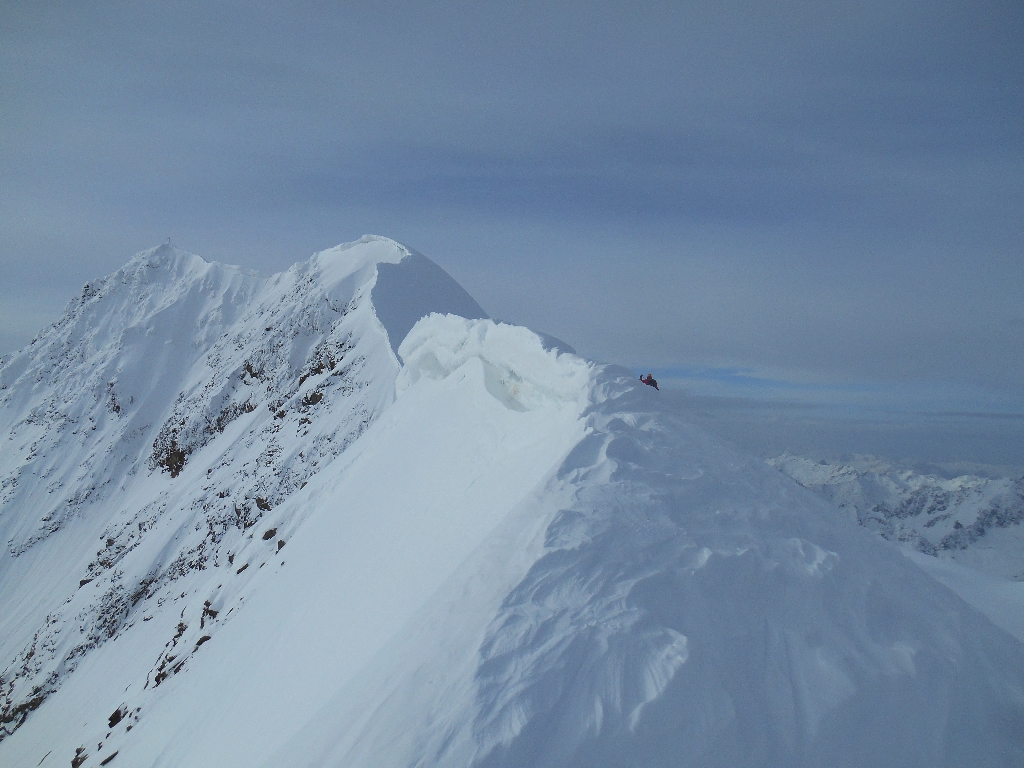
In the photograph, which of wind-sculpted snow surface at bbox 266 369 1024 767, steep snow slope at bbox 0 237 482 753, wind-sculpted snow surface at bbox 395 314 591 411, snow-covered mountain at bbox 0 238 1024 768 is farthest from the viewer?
steep snow slope at bbox 0 237 482 753

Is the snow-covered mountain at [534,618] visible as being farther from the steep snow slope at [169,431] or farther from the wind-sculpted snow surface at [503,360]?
the steep snow slope at [169,431]

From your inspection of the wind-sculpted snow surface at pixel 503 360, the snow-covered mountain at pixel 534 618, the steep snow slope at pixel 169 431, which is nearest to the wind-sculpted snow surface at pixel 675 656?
the snow-covered mountain at pixel 534 618

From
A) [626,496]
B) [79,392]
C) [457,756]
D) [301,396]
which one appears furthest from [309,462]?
[79,392]

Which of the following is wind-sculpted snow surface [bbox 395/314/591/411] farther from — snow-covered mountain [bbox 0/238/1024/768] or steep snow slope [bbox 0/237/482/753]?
steep snow slope [bbox 0/237/482/753]

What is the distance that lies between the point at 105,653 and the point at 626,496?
25.0m

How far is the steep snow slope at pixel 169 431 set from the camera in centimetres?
2139

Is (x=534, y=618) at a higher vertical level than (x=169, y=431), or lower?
higher

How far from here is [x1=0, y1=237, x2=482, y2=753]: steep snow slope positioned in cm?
2139

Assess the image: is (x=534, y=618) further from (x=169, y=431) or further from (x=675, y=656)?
(x=169, y=431)

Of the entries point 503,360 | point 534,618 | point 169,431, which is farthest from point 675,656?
point 169,431

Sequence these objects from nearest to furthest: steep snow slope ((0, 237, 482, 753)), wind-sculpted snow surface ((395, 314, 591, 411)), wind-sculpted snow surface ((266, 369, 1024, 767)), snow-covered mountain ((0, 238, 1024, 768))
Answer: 1. wind-sculpted snow surface ((266, 369, 1024, 767))
2. snow-covered mountain ((0, 238, 1024, 768))
3. wind-sculpted snow surface ((395, 314, 591, 411))
4. steep snow slope ((0, 237, 482, 753))

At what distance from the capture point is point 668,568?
4766mm

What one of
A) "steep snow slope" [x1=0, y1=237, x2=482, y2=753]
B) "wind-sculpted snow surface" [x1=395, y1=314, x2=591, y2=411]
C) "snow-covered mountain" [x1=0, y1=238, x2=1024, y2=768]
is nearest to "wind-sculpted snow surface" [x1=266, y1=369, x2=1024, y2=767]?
"snow-covered mountain" [x1=0, y1=238, x2=1024, y2=768]

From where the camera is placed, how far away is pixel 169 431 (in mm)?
35375
